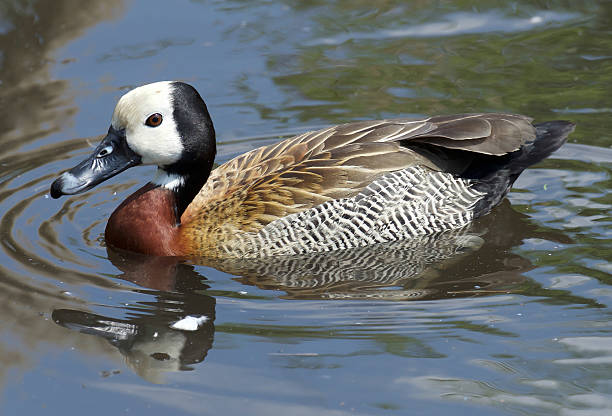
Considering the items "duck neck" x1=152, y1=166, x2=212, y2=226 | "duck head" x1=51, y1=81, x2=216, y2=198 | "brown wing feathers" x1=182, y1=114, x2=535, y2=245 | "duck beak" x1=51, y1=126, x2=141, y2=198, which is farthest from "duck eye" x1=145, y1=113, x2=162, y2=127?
"brown wing feathers" x1=182, y1=114, x2=535, y2=245

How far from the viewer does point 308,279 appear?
7930mm

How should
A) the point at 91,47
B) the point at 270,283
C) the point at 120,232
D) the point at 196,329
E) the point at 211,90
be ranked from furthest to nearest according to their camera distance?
the point at 91,47
the point at 211,90
the point at 120,232
the point at 270,283
the point at 196,329

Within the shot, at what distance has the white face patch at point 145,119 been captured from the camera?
808cm

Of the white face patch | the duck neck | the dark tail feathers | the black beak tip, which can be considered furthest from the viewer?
the dark tail feathers

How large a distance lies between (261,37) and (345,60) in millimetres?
1204

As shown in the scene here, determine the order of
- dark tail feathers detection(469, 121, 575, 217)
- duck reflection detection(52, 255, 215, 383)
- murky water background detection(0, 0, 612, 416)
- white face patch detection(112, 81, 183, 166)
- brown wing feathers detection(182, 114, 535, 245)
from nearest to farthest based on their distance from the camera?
murky water background detection(0, 0, 612, 416), duck reflection detection(52, 255, 215, 383), white face patch detection(112, 81, 183, 166), brown wing feathers detection(182, 114, 535, 245), dark tail feathers detection(469, 121, 575, 217)

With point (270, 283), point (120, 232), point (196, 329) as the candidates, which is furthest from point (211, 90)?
point (196, 329)

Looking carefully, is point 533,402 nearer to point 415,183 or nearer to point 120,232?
point 415,183

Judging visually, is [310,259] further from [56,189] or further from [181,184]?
[56,189]

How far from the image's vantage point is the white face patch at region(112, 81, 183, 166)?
808 centimetres

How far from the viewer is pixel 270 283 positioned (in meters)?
7.84

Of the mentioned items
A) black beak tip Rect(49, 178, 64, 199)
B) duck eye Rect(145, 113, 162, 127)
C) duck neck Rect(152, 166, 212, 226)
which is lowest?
duck neck Rect(152, 166, 212, 226)

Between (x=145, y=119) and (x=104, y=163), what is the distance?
1.72 ft

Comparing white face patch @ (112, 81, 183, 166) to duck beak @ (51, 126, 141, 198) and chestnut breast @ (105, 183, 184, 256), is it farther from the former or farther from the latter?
chestnut breast @ (105, 183, 184, 256)
